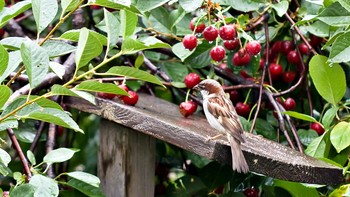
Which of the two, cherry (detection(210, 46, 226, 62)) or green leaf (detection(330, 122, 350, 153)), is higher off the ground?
cherry (detection(210, 46, 226, 62))

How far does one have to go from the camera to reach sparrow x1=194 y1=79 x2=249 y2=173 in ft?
4.96

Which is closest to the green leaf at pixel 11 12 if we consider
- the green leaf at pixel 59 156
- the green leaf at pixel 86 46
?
the green leaf at pixel 86 46

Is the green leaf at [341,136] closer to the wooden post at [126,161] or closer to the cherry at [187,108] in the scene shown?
the cherry at [187,108]

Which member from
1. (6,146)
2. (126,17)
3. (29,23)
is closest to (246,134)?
(126,17)

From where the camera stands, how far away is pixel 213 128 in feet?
5.84

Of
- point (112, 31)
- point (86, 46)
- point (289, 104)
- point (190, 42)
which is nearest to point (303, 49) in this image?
point (289, 104)

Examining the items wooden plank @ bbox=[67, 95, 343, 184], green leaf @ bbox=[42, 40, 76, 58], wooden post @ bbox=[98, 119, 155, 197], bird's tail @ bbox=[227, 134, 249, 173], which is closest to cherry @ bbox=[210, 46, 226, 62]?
wooden plank @ bbox=[67, 95, 343, 184]

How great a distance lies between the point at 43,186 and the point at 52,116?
18cm

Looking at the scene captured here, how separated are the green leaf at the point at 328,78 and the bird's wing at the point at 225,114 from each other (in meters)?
0.21

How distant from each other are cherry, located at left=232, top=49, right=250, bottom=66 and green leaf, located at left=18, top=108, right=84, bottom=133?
774 mm

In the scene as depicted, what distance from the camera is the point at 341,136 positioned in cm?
170

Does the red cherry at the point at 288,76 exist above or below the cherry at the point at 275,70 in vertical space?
below

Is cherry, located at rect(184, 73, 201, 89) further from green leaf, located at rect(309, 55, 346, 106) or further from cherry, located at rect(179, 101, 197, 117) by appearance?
green leaf, located at rect(309, 55, 346, 106)

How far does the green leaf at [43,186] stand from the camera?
4.54 feet
